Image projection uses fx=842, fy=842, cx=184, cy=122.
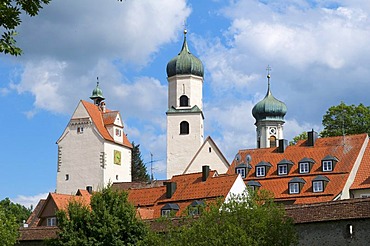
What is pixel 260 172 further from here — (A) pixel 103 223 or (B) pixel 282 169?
(A) pixel 103 223

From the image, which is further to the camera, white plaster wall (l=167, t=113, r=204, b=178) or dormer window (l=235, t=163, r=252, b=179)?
white plaster wall (l=167, t=113, r=204, b=178)

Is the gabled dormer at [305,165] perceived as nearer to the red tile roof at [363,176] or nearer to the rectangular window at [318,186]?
the rectangular window at [318,186]

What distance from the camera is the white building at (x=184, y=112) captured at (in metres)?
86.0

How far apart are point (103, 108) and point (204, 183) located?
104 feet

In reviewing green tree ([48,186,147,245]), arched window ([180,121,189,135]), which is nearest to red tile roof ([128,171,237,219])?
green tree ([48,186,147,245])

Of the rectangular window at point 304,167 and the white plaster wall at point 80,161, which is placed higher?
the white plaster wall at point 80,161

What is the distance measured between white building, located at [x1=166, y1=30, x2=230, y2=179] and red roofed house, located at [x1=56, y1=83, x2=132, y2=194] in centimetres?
535

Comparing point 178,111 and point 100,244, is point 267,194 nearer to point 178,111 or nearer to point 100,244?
point 100,244

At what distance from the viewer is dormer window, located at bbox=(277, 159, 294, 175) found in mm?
63078

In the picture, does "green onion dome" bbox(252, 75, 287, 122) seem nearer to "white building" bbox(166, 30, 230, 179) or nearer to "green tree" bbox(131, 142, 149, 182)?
"white building" bbox(166, 30, 230, 179)

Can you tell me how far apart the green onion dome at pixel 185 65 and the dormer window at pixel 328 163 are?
29461 mm

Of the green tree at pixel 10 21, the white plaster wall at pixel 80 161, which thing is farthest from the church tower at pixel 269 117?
the green tree at pixel 10 21

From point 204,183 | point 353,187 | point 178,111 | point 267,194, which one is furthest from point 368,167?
point 178,111

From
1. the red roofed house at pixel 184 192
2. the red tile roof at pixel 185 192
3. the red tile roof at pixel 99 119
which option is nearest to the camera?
the red roofed house at pixel 184 192
